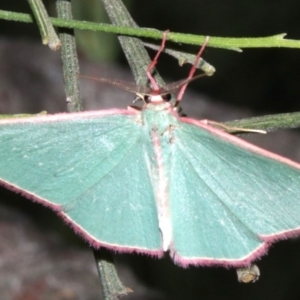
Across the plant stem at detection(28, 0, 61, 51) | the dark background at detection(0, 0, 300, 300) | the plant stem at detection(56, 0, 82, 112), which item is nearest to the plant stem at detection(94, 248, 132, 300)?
the plant stem at detection(56, 0, 82, 112)

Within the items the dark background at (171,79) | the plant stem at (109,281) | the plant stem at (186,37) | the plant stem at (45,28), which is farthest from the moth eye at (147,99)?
the dark background at (171,79)

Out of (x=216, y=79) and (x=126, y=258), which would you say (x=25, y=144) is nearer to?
(x=126, y=258)

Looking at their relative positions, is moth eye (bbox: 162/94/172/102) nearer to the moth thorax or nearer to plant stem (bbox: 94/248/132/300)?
the moth thorax

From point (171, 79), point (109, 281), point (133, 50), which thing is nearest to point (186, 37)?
point (133, 50)

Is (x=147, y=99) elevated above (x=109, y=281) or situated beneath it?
elevated above

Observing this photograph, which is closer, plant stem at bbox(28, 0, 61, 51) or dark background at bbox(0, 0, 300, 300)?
plant stem at bbox(28, 0, 61, 51)

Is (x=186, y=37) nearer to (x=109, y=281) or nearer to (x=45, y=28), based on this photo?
(x=45, y=28)

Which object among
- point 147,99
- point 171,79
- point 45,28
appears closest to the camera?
point 45,28

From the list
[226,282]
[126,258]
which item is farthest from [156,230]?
[126,258]
